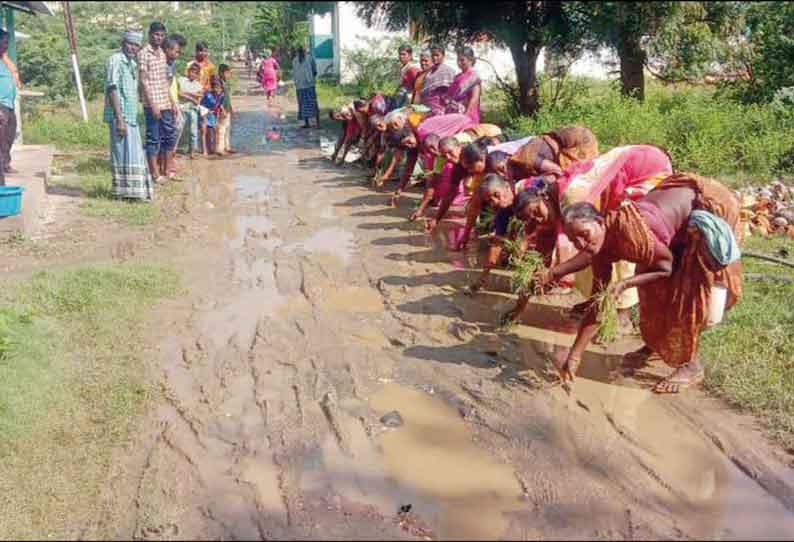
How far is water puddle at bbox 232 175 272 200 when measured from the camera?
861cm

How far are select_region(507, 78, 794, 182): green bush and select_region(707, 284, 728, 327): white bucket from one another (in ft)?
13.8

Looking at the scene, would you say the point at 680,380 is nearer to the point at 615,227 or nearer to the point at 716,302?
the point at 716,302

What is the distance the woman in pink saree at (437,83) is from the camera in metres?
8.70

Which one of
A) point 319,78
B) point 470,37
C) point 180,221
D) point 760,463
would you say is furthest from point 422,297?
point 319,78

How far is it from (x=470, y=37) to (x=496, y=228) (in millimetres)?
6195

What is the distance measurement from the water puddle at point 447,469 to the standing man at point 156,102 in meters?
5.86

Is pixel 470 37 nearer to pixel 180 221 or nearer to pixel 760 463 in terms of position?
pixel 180 221

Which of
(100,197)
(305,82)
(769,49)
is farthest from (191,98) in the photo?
(769,49)

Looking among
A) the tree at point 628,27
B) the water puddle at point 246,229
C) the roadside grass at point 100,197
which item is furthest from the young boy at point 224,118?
the tree at point 628,27

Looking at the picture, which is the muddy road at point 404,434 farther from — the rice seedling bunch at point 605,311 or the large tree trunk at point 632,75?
the large tree trunk at point 632,75

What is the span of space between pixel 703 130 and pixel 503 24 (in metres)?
3.48

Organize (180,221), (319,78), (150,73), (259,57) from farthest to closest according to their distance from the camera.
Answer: (259,57) → (319,78) → (150,73) → (180,221)

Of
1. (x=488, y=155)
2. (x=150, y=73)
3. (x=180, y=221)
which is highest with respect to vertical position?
(x=150, y=73)

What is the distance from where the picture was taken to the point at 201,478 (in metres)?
3.21
